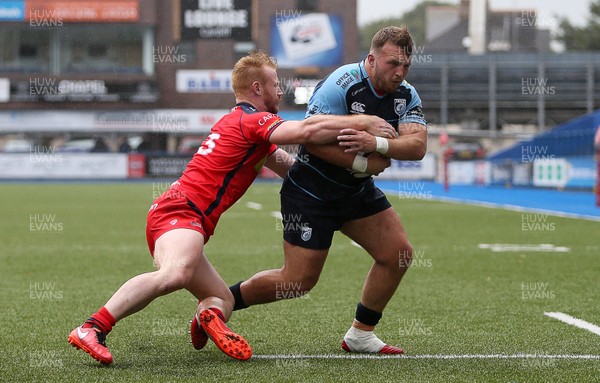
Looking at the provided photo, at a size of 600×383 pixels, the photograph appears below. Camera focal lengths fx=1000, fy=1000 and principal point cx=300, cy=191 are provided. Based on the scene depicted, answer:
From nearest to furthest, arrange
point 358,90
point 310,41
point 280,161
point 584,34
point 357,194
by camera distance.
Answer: point 358,90
point 357,194
point 280,161
point 310,41
point 584,34

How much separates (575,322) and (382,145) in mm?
2372

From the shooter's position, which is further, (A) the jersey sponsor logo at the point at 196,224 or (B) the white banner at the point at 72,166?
(B) the white banner at the point at 72,166

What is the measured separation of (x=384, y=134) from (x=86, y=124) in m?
51.3

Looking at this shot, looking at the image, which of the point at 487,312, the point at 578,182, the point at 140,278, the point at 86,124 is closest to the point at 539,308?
the point at 487,312

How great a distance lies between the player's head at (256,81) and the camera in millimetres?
5633

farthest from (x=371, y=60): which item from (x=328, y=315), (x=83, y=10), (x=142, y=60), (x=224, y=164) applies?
(x=142, y=60)

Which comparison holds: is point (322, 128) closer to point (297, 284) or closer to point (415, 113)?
point (415, 113)

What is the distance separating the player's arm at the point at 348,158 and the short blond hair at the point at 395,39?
59 cm

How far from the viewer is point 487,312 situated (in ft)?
24.3

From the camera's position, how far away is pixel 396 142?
5387 millimetres

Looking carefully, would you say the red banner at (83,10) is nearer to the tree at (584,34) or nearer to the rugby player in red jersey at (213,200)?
the tree at (584,34)

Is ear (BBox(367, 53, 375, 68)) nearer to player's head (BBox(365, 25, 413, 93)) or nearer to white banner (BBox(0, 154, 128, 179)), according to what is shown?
player's head (BBox(365, 25, 413, 93))

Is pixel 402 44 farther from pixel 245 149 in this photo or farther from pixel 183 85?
pixel 183 85

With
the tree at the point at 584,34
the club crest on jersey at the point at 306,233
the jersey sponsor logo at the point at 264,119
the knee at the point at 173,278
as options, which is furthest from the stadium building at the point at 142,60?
the knee at the point at 173,278
